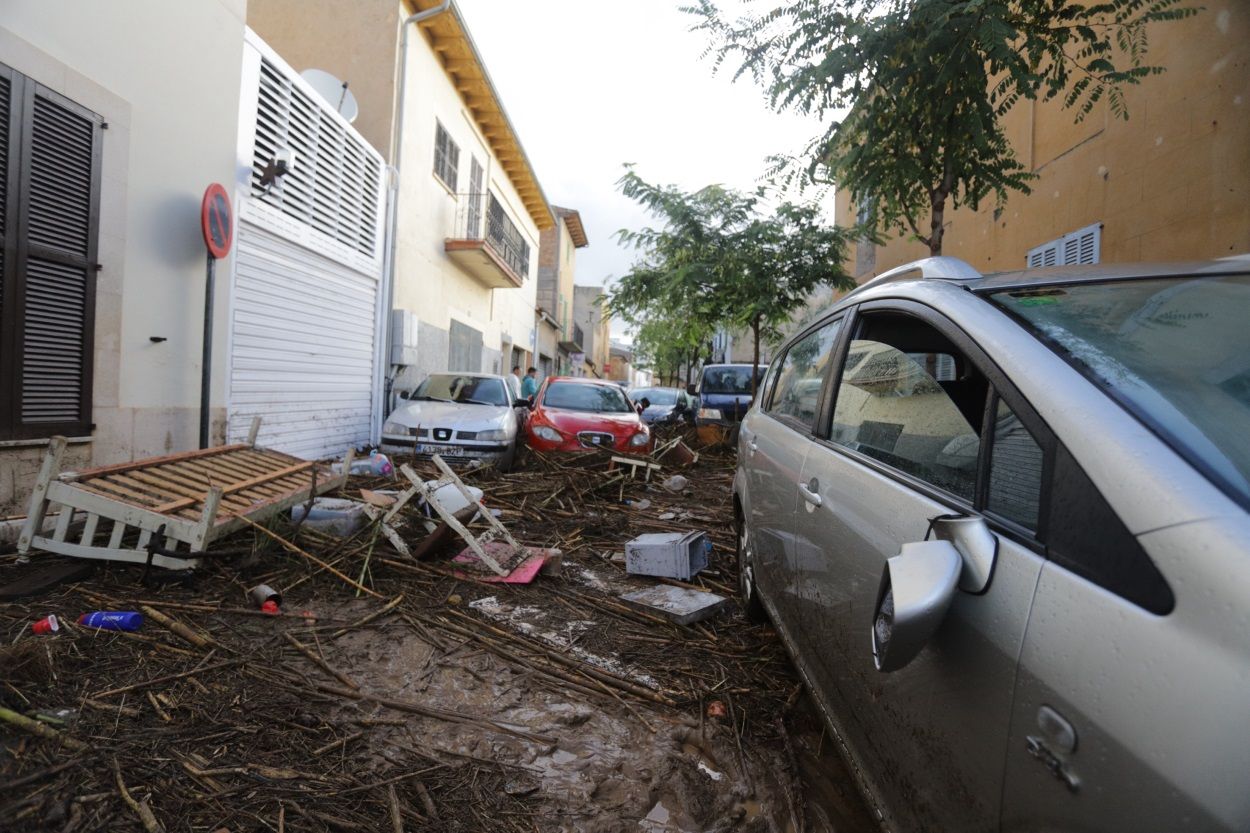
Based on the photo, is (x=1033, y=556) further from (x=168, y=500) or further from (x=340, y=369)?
(x=340, y=369)

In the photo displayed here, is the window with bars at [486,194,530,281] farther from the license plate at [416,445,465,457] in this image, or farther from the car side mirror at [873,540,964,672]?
the car side mirror at [873,540,964,672]

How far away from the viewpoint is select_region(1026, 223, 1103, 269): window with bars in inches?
296

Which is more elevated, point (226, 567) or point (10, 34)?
point (10, 34)

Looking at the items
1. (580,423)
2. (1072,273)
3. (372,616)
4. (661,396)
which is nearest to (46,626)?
(372,616)

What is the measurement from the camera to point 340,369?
10258 mm

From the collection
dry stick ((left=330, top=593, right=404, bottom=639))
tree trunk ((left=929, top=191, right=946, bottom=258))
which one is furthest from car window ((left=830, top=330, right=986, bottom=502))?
tree trunk ((left=929, top=191, right=946, bottom=258))

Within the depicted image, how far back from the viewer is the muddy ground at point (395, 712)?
2090 millimetres

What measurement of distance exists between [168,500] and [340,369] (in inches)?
262

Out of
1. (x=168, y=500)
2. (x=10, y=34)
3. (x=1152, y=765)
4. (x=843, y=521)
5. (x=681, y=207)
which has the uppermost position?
(x=681, y=207)

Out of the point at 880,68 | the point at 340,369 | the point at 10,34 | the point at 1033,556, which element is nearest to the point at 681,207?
the point at 340,369

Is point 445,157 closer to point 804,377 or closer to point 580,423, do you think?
point 580,423

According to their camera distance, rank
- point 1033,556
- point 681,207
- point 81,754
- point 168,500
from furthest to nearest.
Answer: point 681,207, point 168,500, point 81,754, point 1033,556

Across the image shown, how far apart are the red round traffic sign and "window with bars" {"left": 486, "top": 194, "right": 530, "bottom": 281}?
975cm

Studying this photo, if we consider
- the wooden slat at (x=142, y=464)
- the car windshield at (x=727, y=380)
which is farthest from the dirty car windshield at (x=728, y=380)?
the wooden slat at (x=142, y=464)
